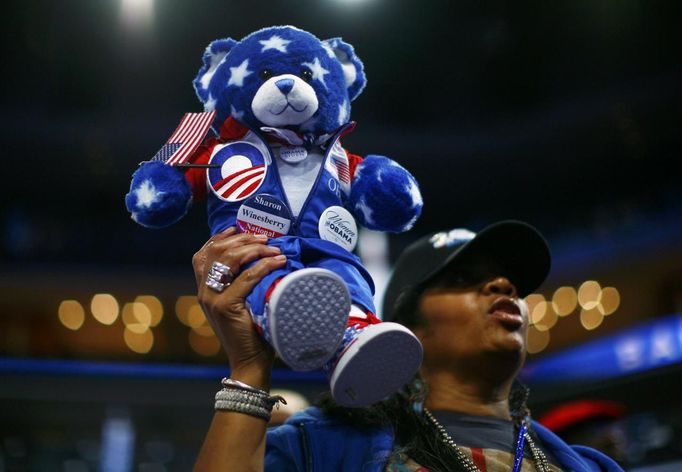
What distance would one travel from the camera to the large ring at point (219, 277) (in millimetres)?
1354

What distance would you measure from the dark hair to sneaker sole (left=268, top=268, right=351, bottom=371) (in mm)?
411

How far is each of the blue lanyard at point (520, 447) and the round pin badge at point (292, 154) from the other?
707 millimetres

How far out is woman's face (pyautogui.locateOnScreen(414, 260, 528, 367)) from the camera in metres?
1.77

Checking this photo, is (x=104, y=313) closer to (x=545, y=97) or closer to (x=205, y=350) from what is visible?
(x=205, y=350)

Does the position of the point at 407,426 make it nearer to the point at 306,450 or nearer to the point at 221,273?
the point at 306,450

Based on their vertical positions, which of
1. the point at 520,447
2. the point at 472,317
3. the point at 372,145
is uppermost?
the point at 372,145

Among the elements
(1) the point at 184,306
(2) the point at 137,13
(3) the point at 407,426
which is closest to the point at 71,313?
(1) the point at 184,306

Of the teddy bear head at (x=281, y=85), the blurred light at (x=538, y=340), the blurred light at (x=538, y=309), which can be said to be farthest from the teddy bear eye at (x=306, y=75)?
the blurred light at (x=538, y=340)

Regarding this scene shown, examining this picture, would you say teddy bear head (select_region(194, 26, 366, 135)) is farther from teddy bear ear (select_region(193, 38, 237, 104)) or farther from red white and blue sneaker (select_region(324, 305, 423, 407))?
red white and blue sneaker (select_region(324, 305, 423, 407))

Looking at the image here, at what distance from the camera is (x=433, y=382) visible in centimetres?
182

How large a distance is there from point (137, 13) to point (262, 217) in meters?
7.81

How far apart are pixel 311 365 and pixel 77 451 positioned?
893 cm

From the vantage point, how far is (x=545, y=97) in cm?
1319

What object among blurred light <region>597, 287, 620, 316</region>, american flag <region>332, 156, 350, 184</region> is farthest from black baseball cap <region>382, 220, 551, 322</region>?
blurred light <region>597, 287, 620, 316</region>
